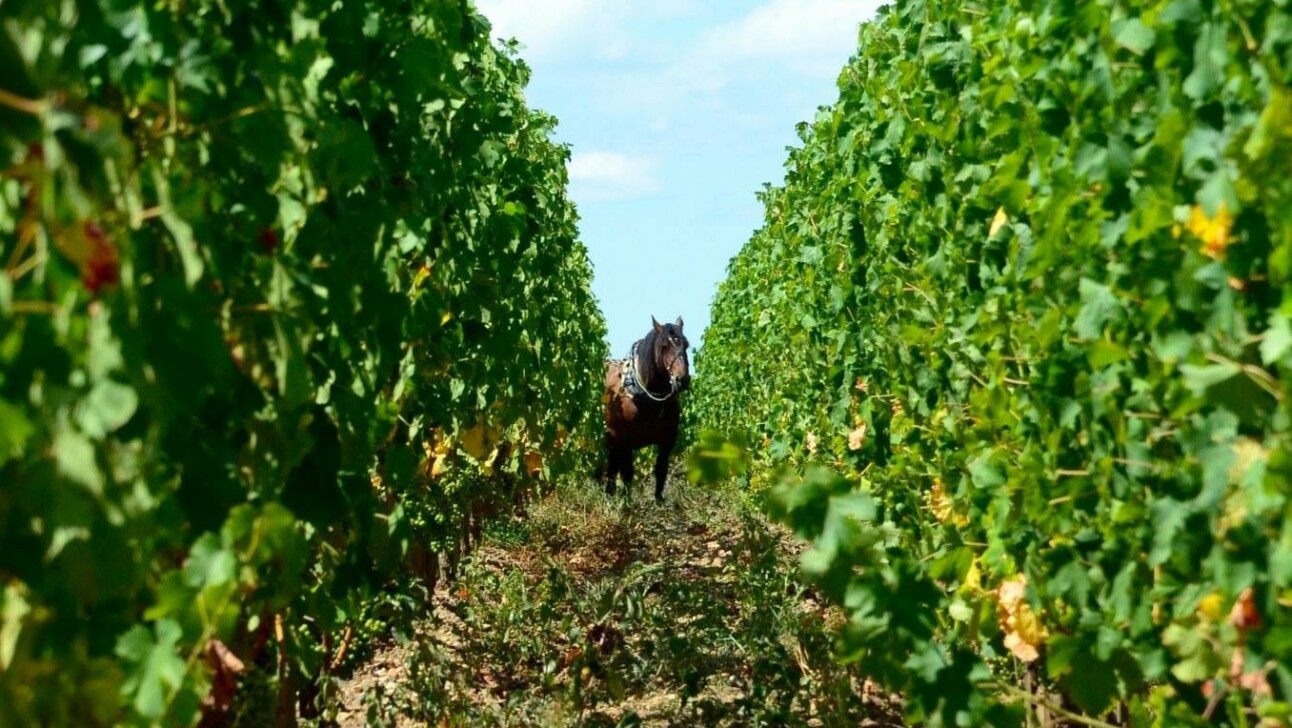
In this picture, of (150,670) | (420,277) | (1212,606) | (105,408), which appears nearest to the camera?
(105,408)

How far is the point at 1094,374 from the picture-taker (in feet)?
12.1

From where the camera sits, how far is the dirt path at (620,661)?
6387 millimetres

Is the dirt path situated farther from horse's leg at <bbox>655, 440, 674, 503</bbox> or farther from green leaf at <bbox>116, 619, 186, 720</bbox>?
horse's leg at <bbox>655, 440, 674, 503</bbox>

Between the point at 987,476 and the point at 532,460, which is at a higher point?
the point at 532,460

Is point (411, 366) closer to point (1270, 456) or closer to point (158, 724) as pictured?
point (158, 724)

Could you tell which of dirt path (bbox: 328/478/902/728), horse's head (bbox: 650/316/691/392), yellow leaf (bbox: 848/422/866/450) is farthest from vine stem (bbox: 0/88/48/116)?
horse's head (bbox: 650/316/691/392)

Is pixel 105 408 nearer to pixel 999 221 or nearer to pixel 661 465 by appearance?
pixel 999 221

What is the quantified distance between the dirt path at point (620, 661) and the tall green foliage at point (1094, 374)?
936 millimetres

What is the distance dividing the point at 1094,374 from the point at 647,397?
41.4 ft

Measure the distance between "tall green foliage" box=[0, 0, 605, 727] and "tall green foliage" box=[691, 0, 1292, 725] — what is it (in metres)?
1.06

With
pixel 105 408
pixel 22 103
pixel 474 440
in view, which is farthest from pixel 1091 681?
pixel 474 440

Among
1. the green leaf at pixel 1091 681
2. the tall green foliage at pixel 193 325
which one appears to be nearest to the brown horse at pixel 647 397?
the tall green foliage at pixel 193 325

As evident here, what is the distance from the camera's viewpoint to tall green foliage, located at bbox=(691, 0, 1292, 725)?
2791 mm

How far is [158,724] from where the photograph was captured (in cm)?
239
